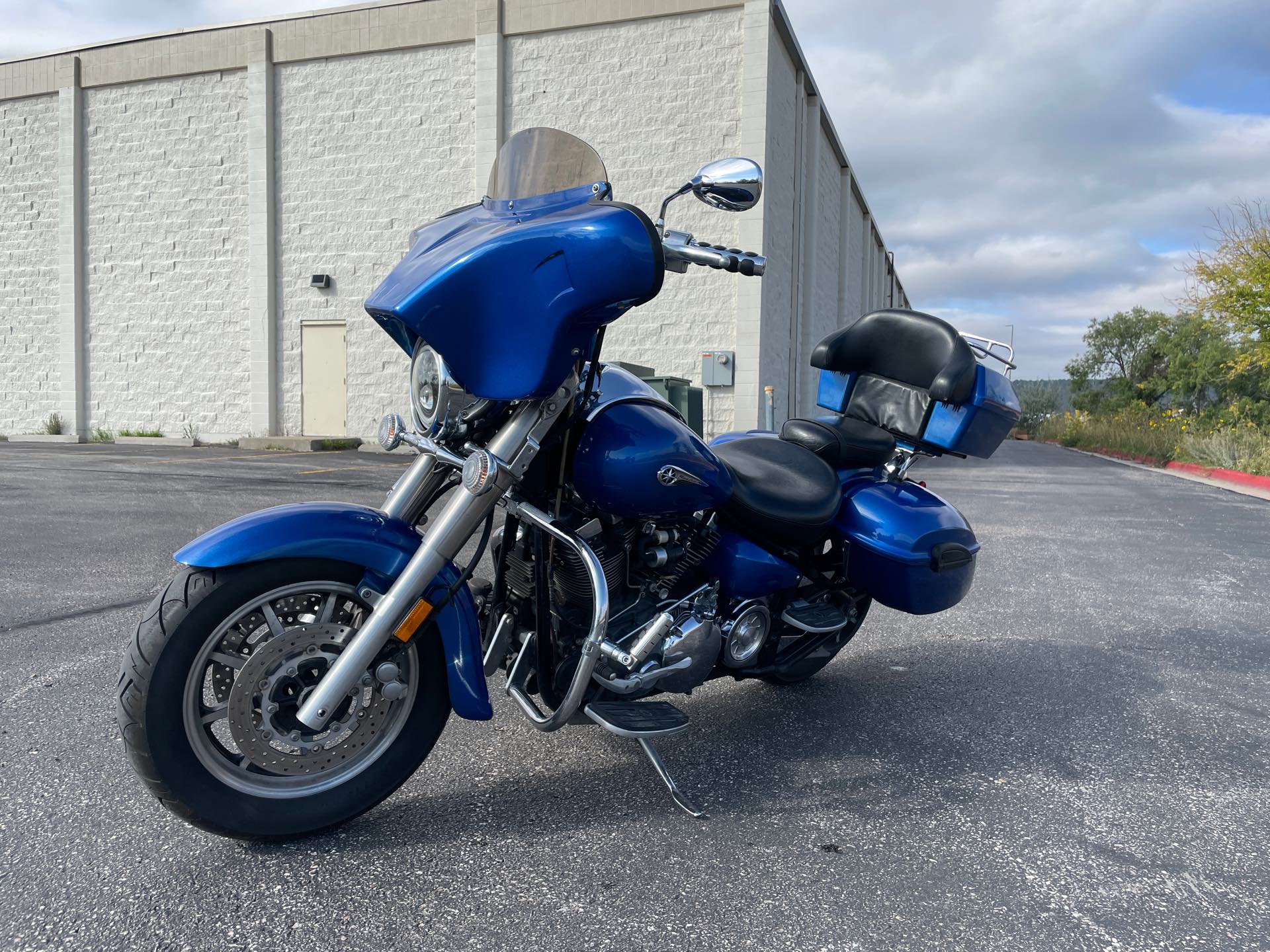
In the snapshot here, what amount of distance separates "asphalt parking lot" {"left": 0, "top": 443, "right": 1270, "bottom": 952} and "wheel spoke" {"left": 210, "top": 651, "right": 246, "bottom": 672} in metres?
0.47

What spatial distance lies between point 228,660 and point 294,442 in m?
17.3

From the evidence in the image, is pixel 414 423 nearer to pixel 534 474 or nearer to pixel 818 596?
pixel 534 474

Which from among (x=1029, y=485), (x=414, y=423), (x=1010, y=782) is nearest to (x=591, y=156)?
(x=414, y=423)

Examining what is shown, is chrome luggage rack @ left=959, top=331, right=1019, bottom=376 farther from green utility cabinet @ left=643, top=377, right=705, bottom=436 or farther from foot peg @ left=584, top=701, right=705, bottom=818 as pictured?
green utility cabinet @ left=643, top=377, right=705, bottom=436

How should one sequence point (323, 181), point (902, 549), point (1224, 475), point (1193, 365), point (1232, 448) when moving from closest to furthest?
1. point (902, 549)
2. point (1224, 475)
3. point (1232, 448)
4. point (323, 181)
5. point (1193, 365)

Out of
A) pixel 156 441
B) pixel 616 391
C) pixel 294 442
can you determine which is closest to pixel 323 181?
pixel 294 442

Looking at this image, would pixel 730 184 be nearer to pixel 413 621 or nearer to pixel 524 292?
pixel 524 292

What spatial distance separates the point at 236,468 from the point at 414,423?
10834 millimetres

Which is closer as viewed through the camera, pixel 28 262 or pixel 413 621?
pixel 413 621

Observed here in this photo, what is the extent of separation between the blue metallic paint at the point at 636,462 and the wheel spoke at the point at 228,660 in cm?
94

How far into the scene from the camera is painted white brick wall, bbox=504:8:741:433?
687 inches

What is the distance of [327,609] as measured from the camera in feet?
7.75

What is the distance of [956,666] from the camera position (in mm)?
4188

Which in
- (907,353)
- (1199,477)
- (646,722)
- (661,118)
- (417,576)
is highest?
(661,118)
